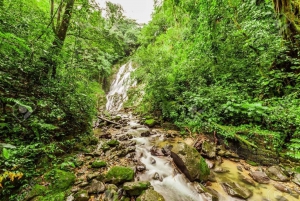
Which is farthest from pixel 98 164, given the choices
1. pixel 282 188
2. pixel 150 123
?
pixel 282 188

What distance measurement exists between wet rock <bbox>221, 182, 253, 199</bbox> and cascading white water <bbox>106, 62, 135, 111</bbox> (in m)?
10.5

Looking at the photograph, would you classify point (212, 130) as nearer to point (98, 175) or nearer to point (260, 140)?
point (260, 140)

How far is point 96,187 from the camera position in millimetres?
2861

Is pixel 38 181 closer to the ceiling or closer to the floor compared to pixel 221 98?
closer to the floor

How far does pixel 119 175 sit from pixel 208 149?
270cm

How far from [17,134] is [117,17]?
15.1ft

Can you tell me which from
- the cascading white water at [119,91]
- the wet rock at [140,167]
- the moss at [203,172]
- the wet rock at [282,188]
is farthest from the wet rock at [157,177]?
the cascading white water at [119,91]

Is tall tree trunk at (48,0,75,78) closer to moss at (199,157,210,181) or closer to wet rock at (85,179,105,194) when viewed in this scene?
wet rock at (85,179,105,194)

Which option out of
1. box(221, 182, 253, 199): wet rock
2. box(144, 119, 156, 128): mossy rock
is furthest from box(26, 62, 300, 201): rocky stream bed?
box(144, 119, 156, 128): mossy rock

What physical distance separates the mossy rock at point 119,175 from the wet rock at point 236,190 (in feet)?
6.75

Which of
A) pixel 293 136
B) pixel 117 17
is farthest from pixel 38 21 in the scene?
pixel 293 136

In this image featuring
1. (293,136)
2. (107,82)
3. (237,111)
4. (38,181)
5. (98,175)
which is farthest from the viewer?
(107,82)

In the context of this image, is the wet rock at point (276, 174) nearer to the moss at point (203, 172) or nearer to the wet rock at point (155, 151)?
the moss at point (203, 172)

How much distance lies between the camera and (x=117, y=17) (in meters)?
5.22
